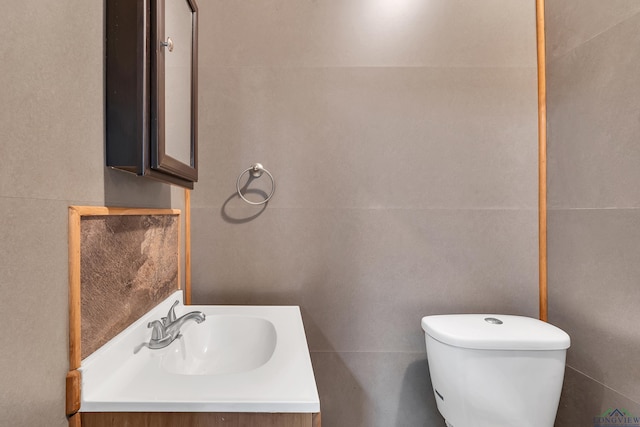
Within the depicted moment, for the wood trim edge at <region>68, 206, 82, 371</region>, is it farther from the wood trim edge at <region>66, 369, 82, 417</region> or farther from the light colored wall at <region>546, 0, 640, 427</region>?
the light colored wall at <region>546, 0, 640, 427</region>

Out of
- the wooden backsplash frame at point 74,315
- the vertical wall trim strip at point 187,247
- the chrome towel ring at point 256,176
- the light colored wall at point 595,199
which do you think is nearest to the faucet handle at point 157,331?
the wooden backsplash frame at point 74,315

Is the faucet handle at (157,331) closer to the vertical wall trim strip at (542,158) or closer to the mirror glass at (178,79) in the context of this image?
the mirror glass at (178,79)

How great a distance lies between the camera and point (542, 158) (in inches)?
49.4

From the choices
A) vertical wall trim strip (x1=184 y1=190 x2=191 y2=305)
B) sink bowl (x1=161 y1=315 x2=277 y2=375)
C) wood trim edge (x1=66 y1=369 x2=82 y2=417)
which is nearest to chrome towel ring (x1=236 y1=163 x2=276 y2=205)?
vertical wall trim strip (x1=184 y1=190 x2=191 y2=305)

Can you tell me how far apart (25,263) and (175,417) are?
0.37 meters

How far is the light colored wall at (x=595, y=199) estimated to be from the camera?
0.96 meters

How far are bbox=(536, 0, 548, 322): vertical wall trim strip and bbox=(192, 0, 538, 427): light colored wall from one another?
0.03 metres

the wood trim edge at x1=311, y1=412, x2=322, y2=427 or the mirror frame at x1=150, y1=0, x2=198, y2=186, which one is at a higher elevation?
the mirror frame at x1=150, y1=0, x2=198, y2=186

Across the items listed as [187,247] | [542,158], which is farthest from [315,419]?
[542,158]

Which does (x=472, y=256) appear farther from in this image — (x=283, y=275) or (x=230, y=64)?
(x=230, y=64)

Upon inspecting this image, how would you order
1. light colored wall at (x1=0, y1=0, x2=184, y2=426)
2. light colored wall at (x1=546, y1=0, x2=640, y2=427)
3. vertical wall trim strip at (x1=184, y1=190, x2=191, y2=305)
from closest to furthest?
light colored wall at (x1=0, y1=0, x2=184, y2=426) → light colored wall at (x1=546, y1=0, x2=640, y2=427) → vertical wall trim strip at (x1=184, y1=190, x2=191, y2=305)

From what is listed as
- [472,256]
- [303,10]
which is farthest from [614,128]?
[303,10]

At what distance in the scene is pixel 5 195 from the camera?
0.42 metres

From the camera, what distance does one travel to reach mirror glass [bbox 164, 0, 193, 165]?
0.78m
